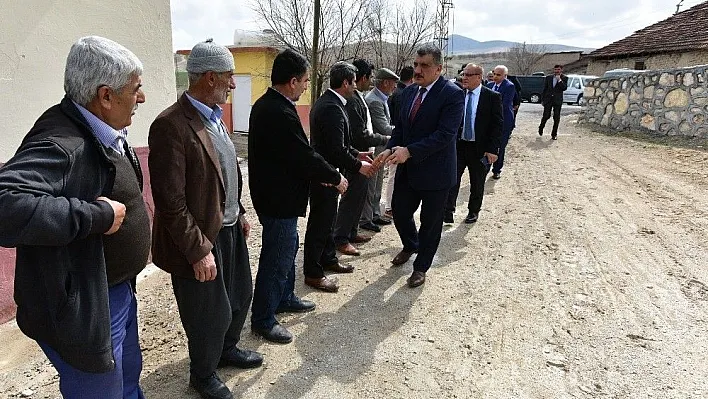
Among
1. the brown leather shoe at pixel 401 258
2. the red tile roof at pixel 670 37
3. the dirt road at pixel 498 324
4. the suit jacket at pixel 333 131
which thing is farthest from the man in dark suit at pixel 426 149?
A: the red tile roof at pixel 670 37

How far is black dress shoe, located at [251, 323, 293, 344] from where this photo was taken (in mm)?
3025

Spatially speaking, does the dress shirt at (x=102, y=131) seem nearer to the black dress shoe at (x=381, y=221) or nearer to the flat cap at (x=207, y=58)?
the flat cap at (x=207, y=58)

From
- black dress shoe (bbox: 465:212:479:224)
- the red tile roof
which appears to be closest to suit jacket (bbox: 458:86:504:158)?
black dress shoe (bbox: 465:212:479:224)

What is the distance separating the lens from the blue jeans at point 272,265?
9.59 ft

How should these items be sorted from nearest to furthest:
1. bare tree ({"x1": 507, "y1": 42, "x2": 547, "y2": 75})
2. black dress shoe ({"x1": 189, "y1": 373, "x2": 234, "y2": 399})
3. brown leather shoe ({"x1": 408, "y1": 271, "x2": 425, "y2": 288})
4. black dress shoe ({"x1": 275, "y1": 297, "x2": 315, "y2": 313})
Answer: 1. black dress shoe ({"x1": 189, "y1": 373, "x2": 234, "y2": 399})
2. black dress shoe ({"x1": 275, "y1": 297, "x2": 315, "y2": 313})
3. brown leather shoe ({"x1": 408, "y1": 271, "x2": 425, "y2": 288})
4. bare tree ({"x1": 507, "y1": 42, "x2": 547, "y2": 75})

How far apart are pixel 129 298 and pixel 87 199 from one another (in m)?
0.55

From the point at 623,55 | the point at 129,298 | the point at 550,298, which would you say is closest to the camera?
the point at 129,298

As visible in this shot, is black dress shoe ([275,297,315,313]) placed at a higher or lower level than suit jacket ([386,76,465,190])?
lower

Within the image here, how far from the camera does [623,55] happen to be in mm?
18125

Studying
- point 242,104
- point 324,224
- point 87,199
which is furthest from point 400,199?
point 242,104

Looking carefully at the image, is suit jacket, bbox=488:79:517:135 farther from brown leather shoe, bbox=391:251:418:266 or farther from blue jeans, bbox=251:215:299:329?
blue jeans, bbox=251:215:299:329

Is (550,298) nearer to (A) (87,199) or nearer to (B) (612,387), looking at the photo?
(B) (612,387)

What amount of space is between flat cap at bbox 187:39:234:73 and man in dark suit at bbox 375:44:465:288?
1.68 m

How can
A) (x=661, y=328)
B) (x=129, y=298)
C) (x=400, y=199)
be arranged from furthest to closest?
1. (x=400, y=199)
2. (x=661, y=328)
3. (x=129, y=298)
